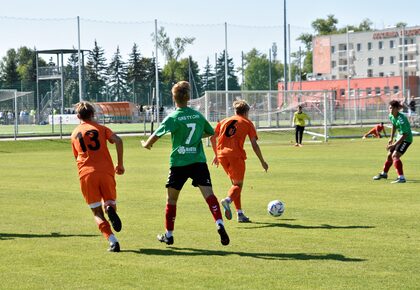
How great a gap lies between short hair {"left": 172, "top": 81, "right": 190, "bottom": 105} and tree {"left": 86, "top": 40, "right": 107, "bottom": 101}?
65.7 m

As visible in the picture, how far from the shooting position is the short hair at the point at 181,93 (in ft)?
34.0

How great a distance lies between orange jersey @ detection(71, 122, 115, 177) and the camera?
1023 centimetres

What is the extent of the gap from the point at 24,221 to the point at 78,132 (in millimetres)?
3610

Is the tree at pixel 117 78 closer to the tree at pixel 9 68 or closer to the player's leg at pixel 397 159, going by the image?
the tree at pixel 9 68

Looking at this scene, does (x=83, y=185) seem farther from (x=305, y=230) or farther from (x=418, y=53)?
(x=418, y=53)

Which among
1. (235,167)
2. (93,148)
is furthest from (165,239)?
(235,167)

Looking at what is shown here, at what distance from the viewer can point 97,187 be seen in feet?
33.7

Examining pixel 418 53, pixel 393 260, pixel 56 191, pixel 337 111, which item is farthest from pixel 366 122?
pixel 418 53

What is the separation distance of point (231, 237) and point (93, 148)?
2.33 metres

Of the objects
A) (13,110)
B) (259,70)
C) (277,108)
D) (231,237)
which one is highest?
(259,70)

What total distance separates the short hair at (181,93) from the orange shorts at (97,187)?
4.12ft

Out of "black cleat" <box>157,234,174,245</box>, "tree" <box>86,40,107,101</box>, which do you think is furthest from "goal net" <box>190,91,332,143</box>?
"black cleat" <box>157,234,174,245</box>

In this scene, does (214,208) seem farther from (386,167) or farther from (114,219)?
(386,167)

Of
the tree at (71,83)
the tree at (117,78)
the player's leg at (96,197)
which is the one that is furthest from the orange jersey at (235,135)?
the tree at (117,78)
